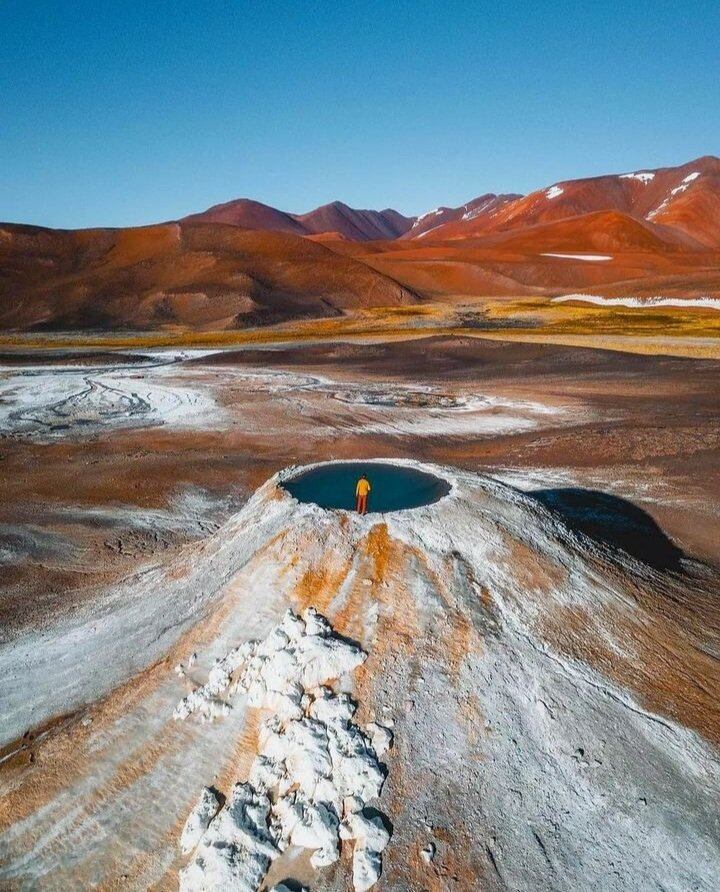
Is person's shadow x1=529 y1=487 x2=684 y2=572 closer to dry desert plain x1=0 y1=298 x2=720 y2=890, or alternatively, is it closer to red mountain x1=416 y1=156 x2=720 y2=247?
dry desert plain x1=0 y1=298 x2=720 y2=890

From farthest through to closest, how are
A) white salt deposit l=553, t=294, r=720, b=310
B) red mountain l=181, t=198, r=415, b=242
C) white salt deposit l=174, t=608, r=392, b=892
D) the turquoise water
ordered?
red mountain l=181, t=198, r=415, b=242 < white salt deposit l=553, t=294, r=720, b=310 < the turquoise water < white salt deposit l=174, t=608, r=392, b=892

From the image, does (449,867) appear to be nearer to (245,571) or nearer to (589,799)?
(589,799)

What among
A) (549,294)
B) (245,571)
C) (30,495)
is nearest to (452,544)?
(245,571)

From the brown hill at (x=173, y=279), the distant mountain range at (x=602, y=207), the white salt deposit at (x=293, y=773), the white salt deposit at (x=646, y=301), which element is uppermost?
the distant mountain range at (x=602, y=207)

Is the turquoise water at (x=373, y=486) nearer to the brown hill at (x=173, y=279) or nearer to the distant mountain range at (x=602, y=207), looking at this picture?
the brown hill at (x=173, y=279)

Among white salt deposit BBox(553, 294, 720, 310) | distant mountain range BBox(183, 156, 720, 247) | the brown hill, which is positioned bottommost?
white salt deposit BBox(553, 294, 720, 310)

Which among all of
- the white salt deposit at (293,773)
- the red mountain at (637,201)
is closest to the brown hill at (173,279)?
the white salt deposit at (293,773)

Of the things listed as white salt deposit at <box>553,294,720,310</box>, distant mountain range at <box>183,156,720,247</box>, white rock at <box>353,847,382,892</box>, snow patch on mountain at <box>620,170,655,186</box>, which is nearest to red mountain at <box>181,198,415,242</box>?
distant mountain range at <box>183,156,720,247</box>
